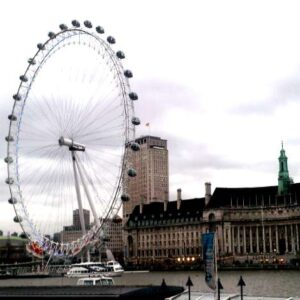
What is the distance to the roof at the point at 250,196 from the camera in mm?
148125

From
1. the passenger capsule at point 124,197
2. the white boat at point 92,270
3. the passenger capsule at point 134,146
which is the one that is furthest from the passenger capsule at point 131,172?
the white boat at point 92,270

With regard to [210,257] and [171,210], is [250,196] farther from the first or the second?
[210,257]

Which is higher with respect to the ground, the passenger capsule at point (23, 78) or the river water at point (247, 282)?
the passenger capsule at point (23, 78)

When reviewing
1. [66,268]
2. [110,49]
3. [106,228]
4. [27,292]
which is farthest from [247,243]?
[27,292]

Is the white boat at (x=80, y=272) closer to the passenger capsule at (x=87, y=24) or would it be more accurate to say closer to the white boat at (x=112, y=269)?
the white boat at (x=112, y=269)

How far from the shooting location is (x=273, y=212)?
148m

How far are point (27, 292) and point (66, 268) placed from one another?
77321mm

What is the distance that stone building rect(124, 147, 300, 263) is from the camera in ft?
481

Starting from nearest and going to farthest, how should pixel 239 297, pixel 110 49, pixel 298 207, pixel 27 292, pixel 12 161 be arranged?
pixel 239 297
pixel 27 292
pixel 110 49
pixel 12 161
pixel 298 207

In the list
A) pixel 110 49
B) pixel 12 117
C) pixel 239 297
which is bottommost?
pixel 239 297

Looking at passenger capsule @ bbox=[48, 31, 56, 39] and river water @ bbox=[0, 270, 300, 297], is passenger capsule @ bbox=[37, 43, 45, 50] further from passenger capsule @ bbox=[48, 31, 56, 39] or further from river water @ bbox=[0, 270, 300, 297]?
river water @ bbox=[0, 270, 300, 297]

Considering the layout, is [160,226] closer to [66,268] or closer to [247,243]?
[247,243]

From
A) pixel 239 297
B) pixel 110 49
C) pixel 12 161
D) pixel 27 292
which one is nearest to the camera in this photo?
pixel 239 297

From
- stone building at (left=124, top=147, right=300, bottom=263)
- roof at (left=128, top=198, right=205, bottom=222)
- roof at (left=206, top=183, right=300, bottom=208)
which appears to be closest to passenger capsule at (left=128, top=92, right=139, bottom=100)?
stone building at (left=124, top=147, right=300, bottom=263)
